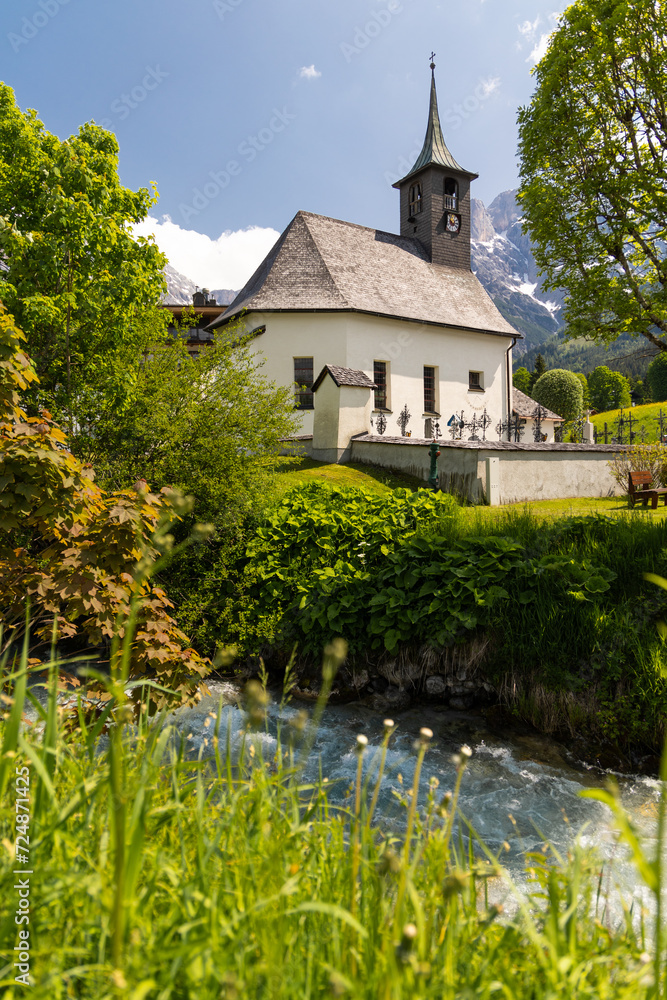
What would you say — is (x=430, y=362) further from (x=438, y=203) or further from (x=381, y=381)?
(x=438, y=203)

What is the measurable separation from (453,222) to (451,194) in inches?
78.3

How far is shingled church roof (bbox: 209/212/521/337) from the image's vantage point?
24.5 metres

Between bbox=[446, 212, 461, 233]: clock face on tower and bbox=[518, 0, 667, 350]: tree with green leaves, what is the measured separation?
21.1 metres

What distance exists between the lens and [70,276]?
9.25 m

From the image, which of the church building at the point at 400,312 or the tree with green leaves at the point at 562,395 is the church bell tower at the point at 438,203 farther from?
the tree with green leaves at the point at 562,395

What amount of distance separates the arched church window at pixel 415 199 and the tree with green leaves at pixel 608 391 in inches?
2047

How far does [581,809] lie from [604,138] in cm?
1235

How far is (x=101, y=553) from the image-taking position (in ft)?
13.2

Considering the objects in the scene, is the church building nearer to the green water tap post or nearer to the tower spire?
the tower spire

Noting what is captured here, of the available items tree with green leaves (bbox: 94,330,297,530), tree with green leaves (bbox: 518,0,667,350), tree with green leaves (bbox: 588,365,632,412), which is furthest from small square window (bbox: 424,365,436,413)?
tree with green leaves (bbox: 588,365,632,412)

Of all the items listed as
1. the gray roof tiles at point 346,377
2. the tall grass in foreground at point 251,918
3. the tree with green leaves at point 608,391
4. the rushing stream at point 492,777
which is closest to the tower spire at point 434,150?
the gray roof tiles at point 346,377

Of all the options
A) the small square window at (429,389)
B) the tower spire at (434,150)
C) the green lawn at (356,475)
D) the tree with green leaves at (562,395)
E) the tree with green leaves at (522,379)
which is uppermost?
the tower spire at (434,150)

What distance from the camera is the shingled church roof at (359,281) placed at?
24.5 metres

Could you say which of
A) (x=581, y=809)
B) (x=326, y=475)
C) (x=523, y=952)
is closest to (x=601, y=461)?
(x=326, y=475)
